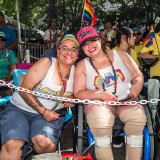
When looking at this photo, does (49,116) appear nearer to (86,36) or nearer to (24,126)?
(24,126)

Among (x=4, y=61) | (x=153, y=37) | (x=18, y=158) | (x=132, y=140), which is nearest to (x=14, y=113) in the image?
(x=18, y=158)

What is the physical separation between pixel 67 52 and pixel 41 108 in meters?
0.61

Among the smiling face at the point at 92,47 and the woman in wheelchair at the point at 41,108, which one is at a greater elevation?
the smiling face at the point at 92,47

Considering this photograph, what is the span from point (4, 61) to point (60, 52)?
5.78 ft

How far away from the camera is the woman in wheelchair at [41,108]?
8.95 ft

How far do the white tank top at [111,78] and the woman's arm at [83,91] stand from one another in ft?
0.24

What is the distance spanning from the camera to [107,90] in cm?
313

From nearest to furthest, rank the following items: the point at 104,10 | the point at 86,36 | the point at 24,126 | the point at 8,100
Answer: the point at 24,126 → the point at 86,36 → the point at 8,100 → the point at 104,10

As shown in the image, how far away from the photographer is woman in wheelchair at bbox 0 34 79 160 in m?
2.73

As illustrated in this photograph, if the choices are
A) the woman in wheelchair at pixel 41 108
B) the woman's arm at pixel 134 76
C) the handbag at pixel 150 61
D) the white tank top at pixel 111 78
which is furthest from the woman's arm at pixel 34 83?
the handbag at pixel 150 61

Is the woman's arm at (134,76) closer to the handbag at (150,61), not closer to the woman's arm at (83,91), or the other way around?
the woman's arm at (83,91)

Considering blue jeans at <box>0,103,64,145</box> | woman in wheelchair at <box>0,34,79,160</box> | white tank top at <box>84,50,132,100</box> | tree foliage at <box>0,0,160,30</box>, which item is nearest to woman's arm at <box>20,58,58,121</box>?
woman in wheelchair at <box>0,34,79,160</box>

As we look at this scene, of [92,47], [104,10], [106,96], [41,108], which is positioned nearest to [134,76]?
[106,96]

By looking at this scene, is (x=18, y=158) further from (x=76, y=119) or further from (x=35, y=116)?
(x=76, y=119)
